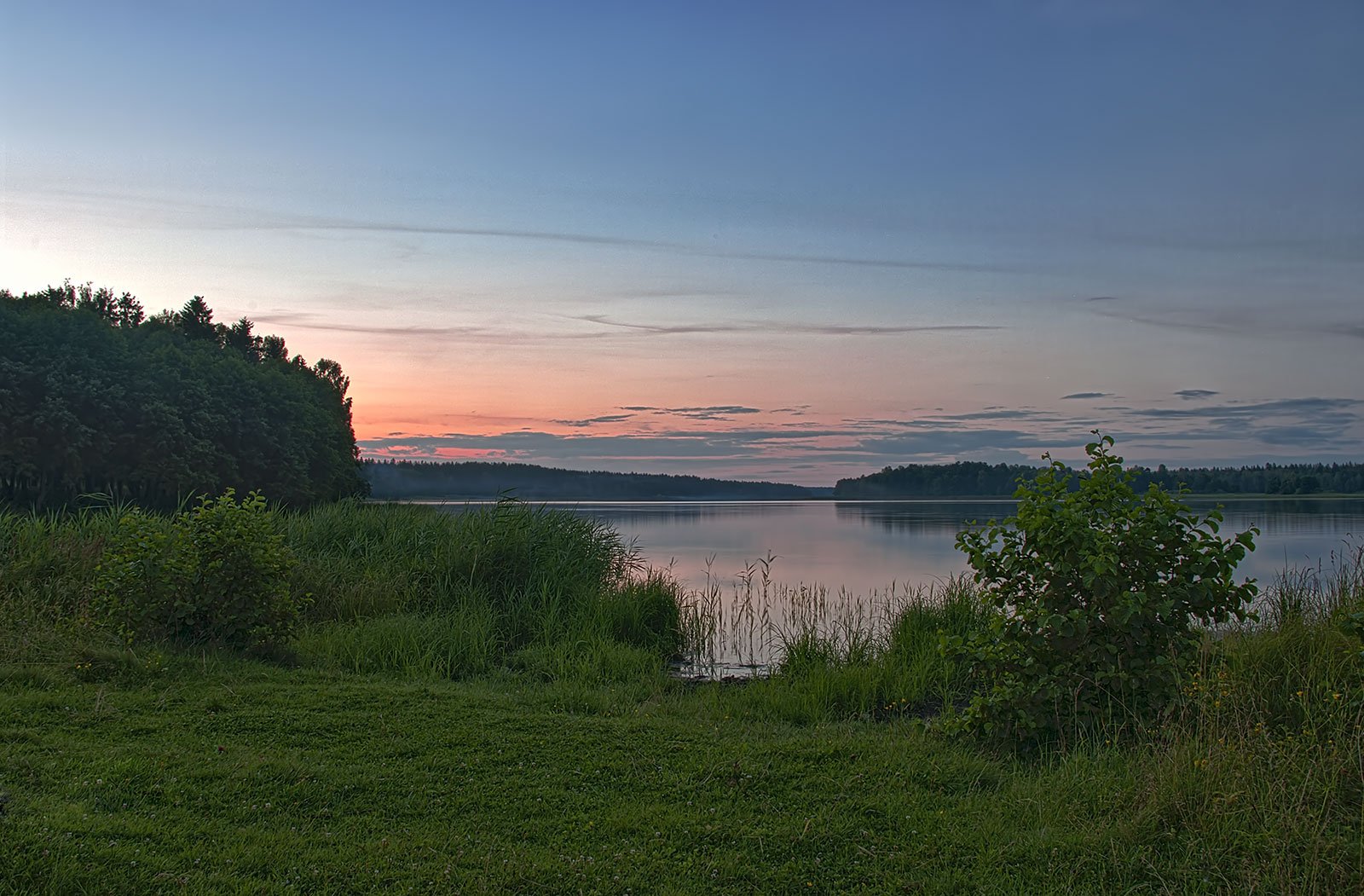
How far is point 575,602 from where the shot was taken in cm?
1239

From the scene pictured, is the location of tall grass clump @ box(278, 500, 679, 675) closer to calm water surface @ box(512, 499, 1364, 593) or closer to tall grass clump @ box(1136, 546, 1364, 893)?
calm water surface @ box(512, 499, 1364, 593)

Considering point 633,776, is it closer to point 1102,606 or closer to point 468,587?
point 1102,606

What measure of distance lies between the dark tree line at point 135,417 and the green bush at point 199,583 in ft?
76.6

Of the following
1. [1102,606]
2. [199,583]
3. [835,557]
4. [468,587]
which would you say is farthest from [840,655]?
[835,557]

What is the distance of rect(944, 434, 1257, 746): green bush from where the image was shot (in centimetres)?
591

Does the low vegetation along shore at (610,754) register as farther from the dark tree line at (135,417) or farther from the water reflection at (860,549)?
the dark tree line at (135,417)

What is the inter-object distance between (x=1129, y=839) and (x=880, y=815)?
1.27 meters

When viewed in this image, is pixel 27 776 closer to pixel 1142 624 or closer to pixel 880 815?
pixel 880 815

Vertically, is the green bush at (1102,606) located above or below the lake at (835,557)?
above

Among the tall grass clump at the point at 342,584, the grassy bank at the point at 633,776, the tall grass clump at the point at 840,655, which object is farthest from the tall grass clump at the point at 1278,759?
the tall grass clump at the point at 342,584

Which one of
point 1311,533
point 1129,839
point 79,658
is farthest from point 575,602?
point 1311,533

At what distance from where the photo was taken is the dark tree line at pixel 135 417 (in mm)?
36688

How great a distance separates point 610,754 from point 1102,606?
3.41 metres

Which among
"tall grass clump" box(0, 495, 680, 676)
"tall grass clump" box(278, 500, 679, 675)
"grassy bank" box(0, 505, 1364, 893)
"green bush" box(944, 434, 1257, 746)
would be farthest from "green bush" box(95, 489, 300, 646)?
"green bush" box(944, 434, 1257, 746)
